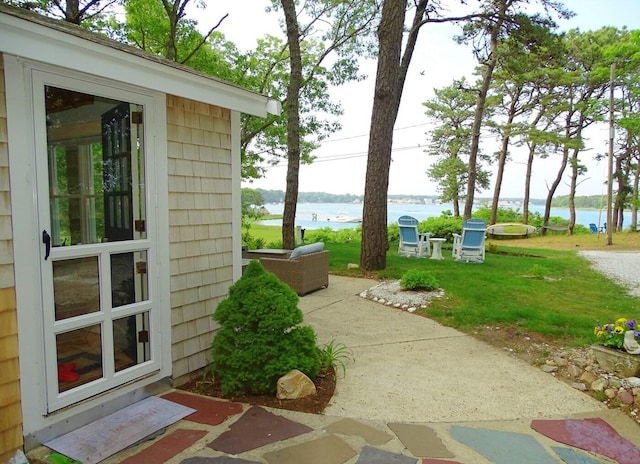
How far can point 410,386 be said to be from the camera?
3.01 m

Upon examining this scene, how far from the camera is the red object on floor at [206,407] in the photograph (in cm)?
246

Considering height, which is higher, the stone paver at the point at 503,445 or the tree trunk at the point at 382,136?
the tree trunk at the point at 382,136

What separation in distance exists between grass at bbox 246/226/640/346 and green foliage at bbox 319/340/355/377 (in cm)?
148

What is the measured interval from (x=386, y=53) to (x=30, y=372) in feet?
22.3

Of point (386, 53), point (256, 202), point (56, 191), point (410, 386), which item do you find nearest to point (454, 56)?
point (386, 53)

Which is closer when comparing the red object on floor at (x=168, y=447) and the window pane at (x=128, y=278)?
the red object on floor at (x=168, y=447)

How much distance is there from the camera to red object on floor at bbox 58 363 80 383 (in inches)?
88.1

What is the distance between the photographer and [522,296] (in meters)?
5.85

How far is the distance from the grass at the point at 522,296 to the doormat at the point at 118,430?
3153mm

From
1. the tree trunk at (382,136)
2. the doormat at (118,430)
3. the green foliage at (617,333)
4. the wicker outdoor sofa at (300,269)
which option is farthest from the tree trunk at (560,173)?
the doormat at (118,430)

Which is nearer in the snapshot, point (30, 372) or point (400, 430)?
point (30, 372)

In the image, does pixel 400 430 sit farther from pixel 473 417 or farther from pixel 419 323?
pixel 419 323

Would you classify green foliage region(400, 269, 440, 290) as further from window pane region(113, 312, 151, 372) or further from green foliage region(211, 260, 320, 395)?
window pane region(113, 312, 151, 372)

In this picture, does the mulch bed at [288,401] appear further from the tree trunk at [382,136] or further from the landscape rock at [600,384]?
the tree trunk at [382,136]
